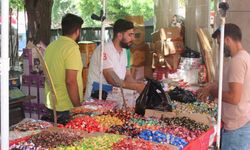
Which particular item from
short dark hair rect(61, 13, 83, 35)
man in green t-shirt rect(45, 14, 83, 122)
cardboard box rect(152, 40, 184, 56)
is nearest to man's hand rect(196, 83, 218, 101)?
man in green t-shirt rect(45, 14, 83, 122)

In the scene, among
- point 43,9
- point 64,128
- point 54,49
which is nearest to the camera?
point 64,128

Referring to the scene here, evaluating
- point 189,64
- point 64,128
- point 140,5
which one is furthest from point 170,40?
point 140,5

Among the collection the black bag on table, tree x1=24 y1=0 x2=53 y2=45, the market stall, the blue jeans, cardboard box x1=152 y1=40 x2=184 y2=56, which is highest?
tree x1=24 y1=0 x2=53 y2=45

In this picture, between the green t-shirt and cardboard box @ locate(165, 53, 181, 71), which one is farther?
→ cardboard box @ locate(165, 53, 181, 71)

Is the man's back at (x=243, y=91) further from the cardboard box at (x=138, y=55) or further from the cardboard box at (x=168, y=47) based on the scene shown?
the cardboard box at (x=138, y=55)

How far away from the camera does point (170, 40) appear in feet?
21.8

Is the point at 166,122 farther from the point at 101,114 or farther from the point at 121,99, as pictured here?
the point at 121,99

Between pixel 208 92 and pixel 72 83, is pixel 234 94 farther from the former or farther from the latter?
pixel 72 83

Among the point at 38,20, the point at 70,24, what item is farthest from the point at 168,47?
the point at 70,24

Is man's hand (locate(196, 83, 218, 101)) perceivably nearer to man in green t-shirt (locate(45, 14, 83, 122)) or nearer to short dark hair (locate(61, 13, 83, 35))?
man in green t-shirt (locate(45, 14, 83, 122))

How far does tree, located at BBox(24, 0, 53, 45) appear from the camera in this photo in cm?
754

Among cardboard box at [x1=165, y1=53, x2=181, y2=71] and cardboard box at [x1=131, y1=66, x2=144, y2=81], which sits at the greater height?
cardboard box at [x1=165, y1=53, x2=181, y2=71]

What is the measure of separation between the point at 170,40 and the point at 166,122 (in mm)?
3968

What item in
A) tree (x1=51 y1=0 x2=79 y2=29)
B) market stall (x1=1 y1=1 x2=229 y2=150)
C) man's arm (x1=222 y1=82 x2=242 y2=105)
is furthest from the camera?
tree (x1=51 y1=0 x2=79 y2=29)
